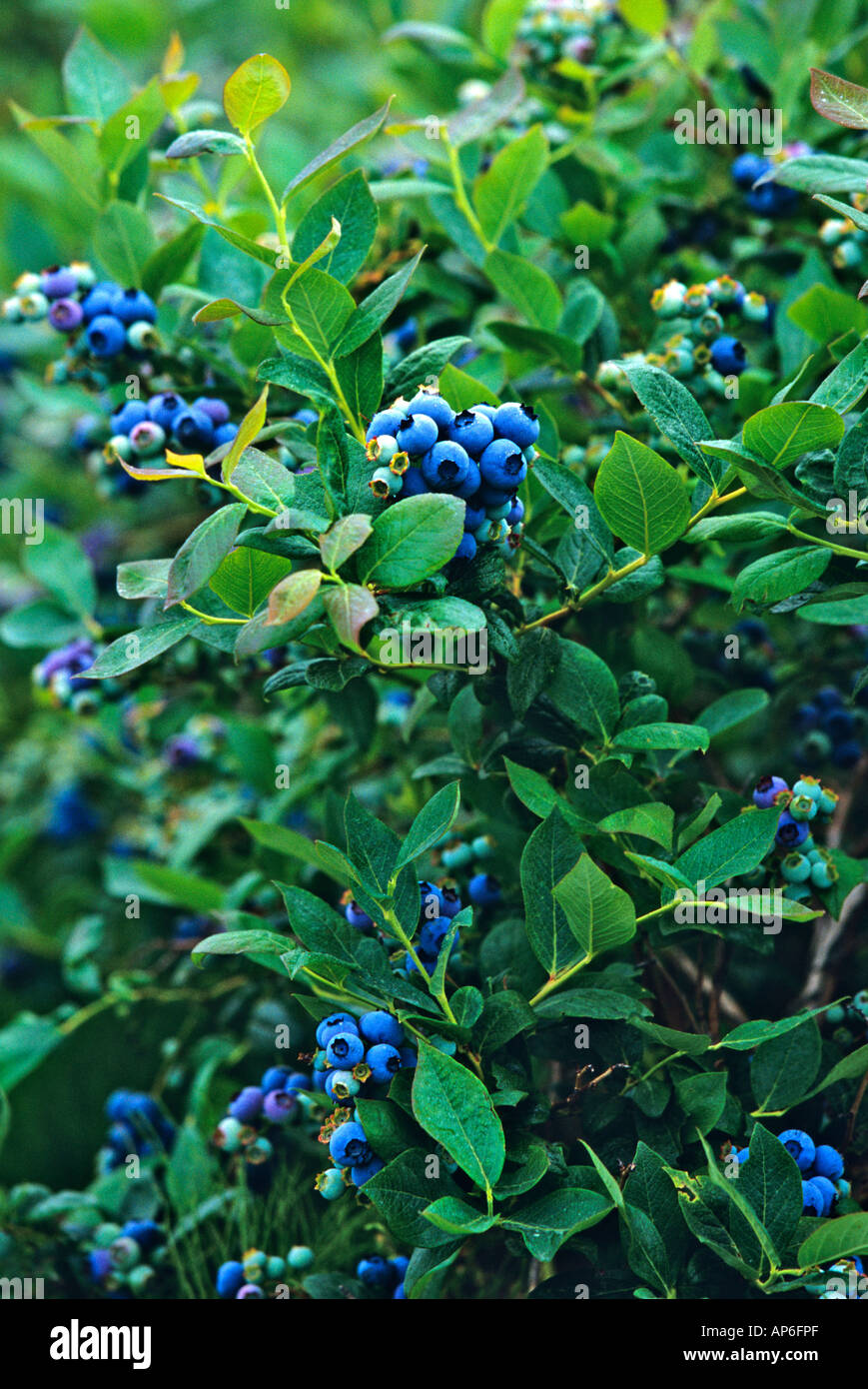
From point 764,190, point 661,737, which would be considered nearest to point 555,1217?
point 661,737

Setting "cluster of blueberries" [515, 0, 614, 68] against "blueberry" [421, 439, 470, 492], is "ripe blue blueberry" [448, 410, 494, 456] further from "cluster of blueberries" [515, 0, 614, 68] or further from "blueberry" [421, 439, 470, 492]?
"cluster of blueberries" [515, 0, 614, 68]

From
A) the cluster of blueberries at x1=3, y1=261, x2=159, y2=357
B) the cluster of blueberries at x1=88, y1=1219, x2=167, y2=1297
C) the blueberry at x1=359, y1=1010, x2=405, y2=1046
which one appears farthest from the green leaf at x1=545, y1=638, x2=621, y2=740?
the cluster of blueberries at x1=88, y1=1219, x2=167, y2=1297

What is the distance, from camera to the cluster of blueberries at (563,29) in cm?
117

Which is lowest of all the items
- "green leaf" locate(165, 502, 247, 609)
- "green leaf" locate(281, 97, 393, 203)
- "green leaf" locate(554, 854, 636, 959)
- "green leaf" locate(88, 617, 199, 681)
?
"green leaf" locate(554, 854, 636, 959)

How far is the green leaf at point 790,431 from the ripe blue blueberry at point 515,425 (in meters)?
0.12

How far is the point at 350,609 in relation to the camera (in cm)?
62

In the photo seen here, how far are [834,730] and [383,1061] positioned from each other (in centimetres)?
52

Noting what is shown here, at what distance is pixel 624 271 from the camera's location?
1079 millimetres

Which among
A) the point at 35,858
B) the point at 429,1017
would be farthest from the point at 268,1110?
the point at 35,858

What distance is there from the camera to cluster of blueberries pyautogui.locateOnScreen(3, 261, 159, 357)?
962 millimetres

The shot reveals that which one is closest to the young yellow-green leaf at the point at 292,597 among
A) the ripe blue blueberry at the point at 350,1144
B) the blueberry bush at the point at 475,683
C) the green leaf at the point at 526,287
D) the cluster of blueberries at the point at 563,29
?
the blueberry bush at the point at 475,683

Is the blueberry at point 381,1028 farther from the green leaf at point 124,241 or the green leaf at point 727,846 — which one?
the green leaf at point 124,241

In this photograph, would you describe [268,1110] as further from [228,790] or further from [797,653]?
[797,653]

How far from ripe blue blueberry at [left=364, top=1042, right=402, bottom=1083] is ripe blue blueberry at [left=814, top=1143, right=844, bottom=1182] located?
28cm
